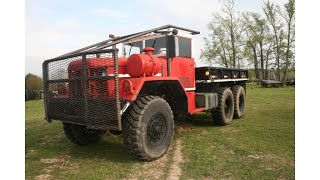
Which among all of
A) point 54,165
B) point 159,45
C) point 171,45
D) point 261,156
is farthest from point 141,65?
point 261,156

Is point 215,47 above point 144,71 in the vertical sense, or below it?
above

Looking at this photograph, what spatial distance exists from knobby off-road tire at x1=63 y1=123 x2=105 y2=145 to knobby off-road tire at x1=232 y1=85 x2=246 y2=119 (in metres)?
4.67

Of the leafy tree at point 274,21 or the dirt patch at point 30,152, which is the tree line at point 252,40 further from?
the dirt patch at point 30,152

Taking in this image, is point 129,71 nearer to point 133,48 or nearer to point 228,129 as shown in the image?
point 133,48

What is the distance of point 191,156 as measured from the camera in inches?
214

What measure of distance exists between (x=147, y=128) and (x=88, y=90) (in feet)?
3.78

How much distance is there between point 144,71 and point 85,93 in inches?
41.1

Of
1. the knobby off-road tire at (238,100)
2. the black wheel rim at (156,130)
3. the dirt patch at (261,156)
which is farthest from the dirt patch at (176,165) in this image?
the knobby off-road tire at (238,100)

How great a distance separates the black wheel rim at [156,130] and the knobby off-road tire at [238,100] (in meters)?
4.41

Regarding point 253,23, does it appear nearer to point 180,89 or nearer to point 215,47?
point 215,47

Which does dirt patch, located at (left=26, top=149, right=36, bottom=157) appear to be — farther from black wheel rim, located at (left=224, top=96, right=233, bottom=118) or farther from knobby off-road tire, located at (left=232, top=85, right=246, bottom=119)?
knobby off-road tire, located at (left=232, top=85, right=246, bottom=119)

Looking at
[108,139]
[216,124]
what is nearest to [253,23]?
[216,124]

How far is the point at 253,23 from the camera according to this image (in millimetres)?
38844

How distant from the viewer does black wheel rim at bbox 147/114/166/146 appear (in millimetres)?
5340
